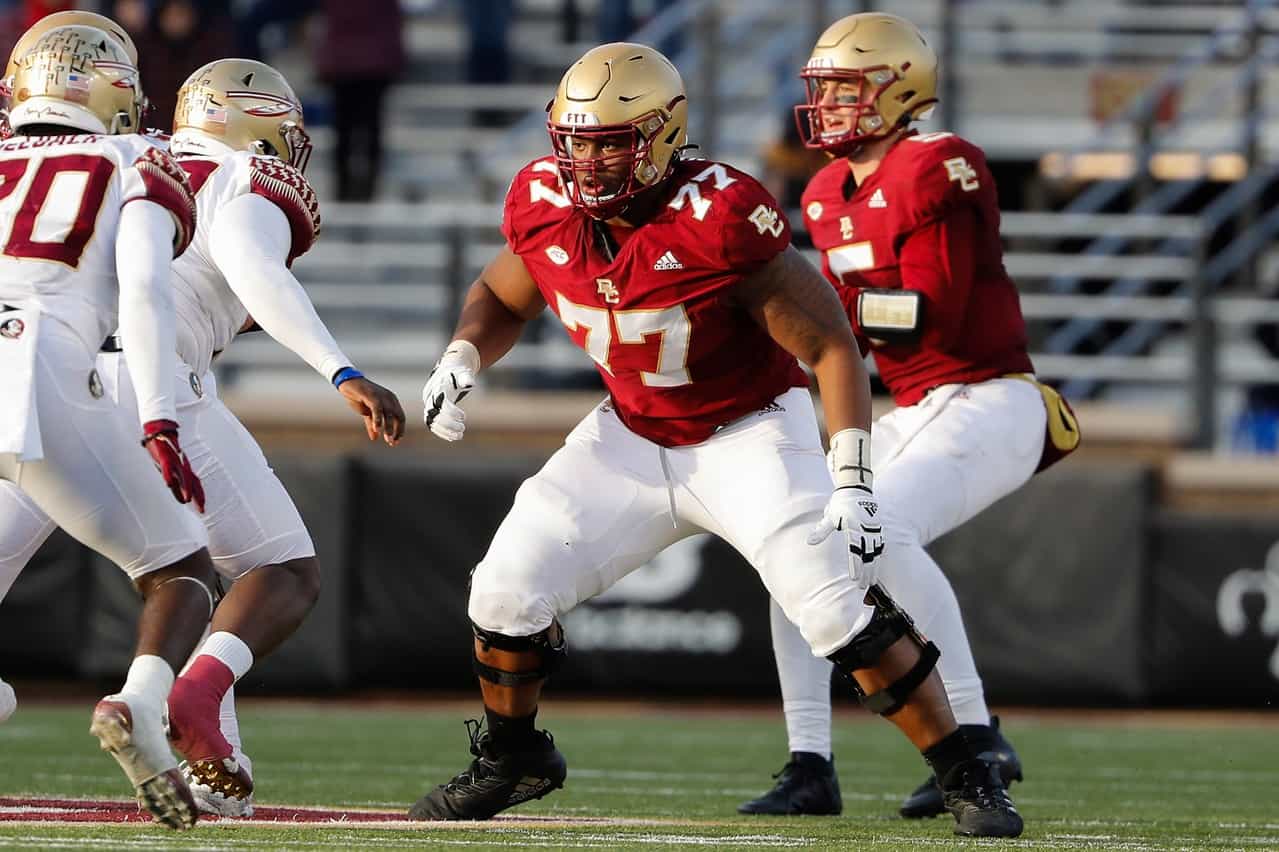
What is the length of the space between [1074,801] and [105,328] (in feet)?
9.22

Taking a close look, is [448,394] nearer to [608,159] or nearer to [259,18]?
[608,159]

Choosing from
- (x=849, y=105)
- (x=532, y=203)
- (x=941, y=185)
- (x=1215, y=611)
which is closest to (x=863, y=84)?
(x=849, y=105)

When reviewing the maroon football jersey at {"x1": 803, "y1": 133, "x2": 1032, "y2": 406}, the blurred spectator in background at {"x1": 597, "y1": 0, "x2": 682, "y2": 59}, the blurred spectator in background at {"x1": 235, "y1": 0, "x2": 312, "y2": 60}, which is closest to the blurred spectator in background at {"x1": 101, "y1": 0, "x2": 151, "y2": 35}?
the blurred spectator in background at {"x1": 235, "y1": 0, "x2": 312, "y2": 60}

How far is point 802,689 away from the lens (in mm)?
5164

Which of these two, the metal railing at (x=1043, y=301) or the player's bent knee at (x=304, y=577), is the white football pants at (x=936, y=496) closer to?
the player's bent knee at (x=304, y=577)

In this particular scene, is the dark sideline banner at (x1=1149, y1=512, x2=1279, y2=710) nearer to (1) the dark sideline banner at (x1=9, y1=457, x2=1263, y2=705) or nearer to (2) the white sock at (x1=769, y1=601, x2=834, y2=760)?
(1) the dark sideline banner at (x1=9, y1=457, x2=1263, y2=705)

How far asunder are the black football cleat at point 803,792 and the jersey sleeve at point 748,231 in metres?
1.31

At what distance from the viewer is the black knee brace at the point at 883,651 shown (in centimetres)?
434

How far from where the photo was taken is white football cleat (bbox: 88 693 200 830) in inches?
147

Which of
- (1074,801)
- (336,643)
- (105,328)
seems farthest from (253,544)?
(336,643)

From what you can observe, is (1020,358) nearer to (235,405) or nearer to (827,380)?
(827,380)

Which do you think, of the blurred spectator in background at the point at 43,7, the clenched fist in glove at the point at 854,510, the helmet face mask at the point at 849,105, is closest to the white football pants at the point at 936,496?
the clenched fist in glove at the point at 854,510

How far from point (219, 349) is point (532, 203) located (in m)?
0.82

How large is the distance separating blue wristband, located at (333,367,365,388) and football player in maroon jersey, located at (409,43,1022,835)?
190 mm
